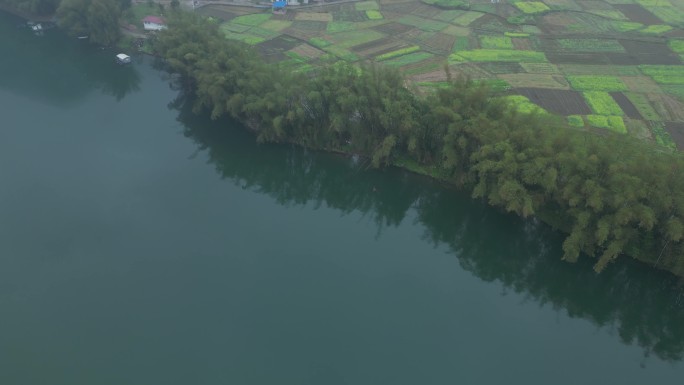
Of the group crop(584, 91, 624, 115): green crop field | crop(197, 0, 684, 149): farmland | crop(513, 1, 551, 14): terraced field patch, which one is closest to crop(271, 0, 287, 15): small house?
crop(197, 0, 684, 149): farmland

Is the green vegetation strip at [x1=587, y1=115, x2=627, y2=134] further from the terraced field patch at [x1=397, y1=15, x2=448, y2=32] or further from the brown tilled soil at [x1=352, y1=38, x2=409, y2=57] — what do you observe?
the terraced field patch at [x1=397, y1=15, x2=448, y2=32]

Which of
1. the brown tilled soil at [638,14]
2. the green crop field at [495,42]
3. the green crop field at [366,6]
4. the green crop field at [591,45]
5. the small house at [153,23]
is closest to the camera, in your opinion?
the green crop field at [591,45]

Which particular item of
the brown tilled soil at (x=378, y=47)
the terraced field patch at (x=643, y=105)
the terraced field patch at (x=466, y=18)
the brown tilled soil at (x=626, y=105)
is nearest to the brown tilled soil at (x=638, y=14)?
the terraced field patch at (x=466, y=18)

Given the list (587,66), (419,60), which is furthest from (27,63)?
(587,66)

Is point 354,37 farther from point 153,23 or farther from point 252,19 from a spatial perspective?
point 153,23

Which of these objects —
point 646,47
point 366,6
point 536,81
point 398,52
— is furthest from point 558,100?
point 366,6

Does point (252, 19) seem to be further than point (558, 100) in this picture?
Yes

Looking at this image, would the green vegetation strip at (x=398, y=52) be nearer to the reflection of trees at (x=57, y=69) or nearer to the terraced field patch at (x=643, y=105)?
the terraced field patch at (x=643, y=105)
